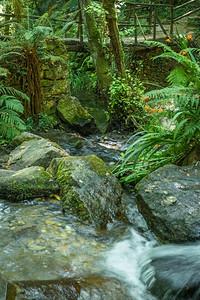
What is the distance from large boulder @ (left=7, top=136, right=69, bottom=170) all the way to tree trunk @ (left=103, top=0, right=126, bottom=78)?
3003 mm

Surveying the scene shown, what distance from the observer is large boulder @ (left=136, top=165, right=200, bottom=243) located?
2402 mm

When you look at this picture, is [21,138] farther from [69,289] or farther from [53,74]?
[69,289]

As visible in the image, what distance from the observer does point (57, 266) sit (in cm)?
208

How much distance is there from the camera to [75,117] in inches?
263

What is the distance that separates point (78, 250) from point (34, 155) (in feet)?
6.56

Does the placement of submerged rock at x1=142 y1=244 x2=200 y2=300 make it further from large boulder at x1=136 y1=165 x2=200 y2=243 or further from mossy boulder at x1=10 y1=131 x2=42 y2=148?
mossy boulder at x1=10 y1=131 x2=42 y2=148

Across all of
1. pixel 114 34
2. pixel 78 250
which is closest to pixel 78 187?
pixel 78 250

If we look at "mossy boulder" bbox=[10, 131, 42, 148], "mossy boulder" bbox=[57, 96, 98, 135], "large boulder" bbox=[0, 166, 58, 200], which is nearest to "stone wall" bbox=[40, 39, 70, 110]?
"mossy boulder" bbox=[57, 96, 98, 135]

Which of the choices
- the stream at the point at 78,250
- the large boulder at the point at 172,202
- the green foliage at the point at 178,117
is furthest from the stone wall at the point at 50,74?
the large boulder at the point at 172,202

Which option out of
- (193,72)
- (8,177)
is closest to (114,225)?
(8,177)

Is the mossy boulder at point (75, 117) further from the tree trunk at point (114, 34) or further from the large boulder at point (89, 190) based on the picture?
the large boulder at point (89, 190)

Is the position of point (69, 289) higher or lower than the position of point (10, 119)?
lower

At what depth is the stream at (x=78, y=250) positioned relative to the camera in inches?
79.1

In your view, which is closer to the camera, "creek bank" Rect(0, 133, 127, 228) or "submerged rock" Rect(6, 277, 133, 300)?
"submerged rock" Rect(6, 277, 133, 300)
